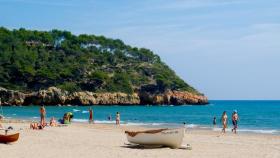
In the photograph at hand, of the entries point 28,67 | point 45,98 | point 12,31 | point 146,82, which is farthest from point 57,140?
point 12,31

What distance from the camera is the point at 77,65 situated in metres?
130

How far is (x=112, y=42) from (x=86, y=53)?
48.4ft

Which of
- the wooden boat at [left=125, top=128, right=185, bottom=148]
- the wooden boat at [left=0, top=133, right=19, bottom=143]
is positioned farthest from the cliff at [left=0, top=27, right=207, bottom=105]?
the wooden boat at [left=125, top=128, right=185, bottom=148]

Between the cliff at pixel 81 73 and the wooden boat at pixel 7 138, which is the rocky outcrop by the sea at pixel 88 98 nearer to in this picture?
the cliff at pixel 81 73

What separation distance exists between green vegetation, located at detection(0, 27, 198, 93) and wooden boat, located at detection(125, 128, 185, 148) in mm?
97392

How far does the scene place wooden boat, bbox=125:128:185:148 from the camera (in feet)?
71.2

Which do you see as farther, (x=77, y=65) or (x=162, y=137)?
(x=77, y=65)

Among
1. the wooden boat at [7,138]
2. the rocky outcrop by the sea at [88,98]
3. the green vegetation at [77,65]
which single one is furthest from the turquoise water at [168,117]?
the green vegetation at [77,65]

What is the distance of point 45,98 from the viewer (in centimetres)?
11538

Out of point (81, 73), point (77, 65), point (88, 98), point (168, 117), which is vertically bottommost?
point (168, 117)

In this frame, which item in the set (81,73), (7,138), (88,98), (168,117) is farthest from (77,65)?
(7,138)

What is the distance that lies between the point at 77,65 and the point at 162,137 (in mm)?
109654

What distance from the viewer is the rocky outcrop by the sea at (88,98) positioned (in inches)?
4488

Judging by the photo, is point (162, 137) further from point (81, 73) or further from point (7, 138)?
point (81, 73)
